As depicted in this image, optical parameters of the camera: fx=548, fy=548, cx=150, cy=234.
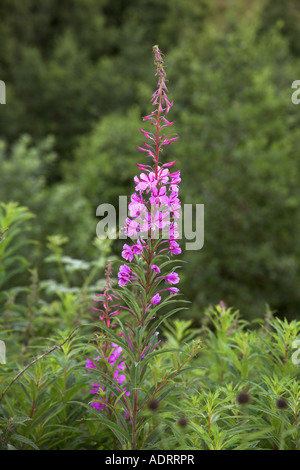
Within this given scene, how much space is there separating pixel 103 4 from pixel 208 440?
2022 cm

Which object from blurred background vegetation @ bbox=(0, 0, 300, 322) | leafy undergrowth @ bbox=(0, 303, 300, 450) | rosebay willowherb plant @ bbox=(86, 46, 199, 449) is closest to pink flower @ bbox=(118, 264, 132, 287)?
rosebay willowherb plant @ bbox=(86, 46, 199, 449)

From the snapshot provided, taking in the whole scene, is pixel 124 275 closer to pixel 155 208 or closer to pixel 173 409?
pixel 155 208

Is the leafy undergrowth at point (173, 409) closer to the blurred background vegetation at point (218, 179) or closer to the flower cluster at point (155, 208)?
the flower cluster at point (155, 208)

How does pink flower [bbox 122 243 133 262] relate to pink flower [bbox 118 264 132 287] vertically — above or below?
above

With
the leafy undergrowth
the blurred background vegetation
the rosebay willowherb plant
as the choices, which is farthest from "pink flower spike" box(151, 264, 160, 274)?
the blurred background vegetation

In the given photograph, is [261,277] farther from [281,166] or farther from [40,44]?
[40,44]

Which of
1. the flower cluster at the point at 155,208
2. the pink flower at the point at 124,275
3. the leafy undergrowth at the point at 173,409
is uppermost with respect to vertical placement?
the flower cluster at the point at 155,208

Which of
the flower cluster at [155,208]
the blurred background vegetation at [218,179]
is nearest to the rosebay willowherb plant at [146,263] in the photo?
the flower cluster at [155,208]

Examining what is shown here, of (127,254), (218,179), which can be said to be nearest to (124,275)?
(127,254)

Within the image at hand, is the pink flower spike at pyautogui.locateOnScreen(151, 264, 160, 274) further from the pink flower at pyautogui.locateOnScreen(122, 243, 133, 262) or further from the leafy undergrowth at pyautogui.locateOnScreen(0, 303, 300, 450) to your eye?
the leafy undergrowth at pyautogui.locateOnScreen(0, 303, 300, 450)

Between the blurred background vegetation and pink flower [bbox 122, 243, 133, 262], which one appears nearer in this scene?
pink flower [bbox 122, 243, 133, 262]

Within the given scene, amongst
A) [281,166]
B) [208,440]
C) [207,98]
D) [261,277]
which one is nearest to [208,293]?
[261,277]

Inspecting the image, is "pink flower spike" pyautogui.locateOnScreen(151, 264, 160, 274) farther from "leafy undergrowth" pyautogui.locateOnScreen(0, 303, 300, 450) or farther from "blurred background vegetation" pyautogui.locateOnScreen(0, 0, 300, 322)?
"blurred background vegetation" pyautogui.locateOnScreen(0, 0, 300, 322)

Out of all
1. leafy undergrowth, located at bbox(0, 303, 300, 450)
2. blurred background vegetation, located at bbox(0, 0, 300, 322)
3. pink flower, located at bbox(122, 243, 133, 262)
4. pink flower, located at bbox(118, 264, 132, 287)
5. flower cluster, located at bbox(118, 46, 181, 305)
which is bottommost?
leafy undergrowth, located at bbox(0, 303, 300, 450)
